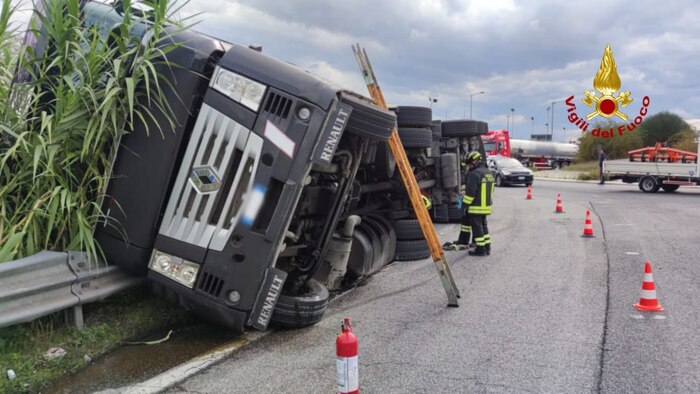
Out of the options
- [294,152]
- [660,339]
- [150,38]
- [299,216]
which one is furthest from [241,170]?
[660,339]

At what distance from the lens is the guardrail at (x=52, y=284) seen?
10.8 ft

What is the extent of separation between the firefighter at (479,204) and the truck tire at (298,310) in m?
4.08

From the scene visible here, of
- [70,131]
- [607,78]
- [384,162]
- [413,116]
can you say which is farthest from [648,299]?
[607,78]

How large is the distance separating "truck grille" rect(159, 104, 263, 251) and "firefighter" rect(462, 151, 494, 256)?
5038mm

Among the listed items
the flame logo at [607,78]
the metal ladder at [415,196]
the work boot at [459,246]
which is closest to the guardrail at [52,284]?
the metal ladder at [415,196]

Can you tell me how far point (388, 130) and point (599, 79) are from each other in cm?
1441

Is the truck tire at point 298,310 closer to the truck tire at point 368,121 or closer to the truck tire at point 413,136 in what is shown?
the truck tire at point 368,121

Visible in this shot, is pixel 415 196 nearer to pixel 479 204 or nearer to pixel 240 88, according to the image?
pixel 240 88

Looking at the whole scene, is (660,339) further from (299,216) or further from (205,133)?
(205,133)

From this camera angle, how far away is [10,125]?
13.0ft

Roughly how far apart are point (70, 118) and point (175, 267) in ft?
4.00

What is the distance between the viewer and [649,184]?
2072 cm

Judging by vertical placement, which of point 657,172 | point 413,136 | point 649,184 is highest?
point 413,136

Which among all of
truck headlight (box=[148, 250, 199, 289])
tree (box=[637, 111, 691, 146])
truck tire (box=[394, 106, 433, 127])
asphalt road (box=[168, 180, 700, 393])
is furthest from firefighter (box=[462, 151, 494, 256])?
tree (box=[637, 111, 691, 146])
